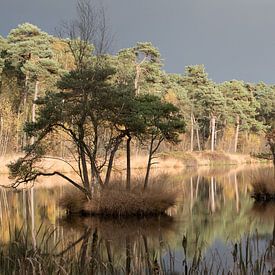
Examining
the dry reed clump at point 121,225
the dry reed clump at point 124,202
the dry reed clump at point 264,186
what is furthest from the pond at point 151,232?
the dry reed clump at point 264,186

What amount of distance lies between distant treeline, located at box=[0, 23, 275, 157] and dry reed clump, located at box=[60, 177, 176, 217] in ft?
17.5

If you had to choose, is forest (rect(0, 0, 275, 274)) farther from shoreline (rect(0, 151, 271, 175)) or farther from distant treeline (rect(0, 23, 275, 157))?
shoreline (rect(0, 151, 271, 175))

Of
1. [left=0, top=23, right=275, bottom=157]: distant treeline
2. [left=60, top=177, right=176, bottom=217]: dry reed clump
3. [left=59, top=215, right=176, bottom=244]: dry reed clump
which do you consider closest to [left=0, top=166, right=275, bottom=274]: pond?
[left=59, top=215, right=176, bottom=244]: dry reed clump

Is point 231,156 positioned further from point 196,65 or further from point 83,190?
point 83,190

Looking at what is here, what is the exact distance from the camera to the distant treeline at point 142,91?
3847 centimetres

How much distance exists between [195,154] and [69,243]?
39.4m

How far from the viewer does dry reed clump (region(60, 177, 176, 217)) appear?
1523 cm

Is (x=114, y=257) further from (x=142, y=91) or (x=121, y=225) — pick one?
(x=142, y=91)

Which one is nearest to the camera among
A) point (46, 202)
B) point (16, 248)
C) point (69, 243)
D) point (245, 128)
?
point (16, 248)

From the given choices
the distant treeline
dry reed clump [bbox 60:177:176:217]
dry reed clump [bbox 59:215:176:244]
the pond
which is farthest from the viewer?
the distant treeline

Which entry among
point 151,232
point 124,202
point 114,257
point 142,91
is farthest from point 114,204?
point 142,91

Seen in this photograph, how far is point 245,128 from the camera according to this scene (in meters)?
59.6

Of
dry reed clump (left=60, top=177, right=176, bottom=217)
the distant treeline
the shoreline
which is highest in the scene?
the distant treeline

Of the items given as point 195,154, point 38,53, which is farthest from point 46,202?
point 195,154
